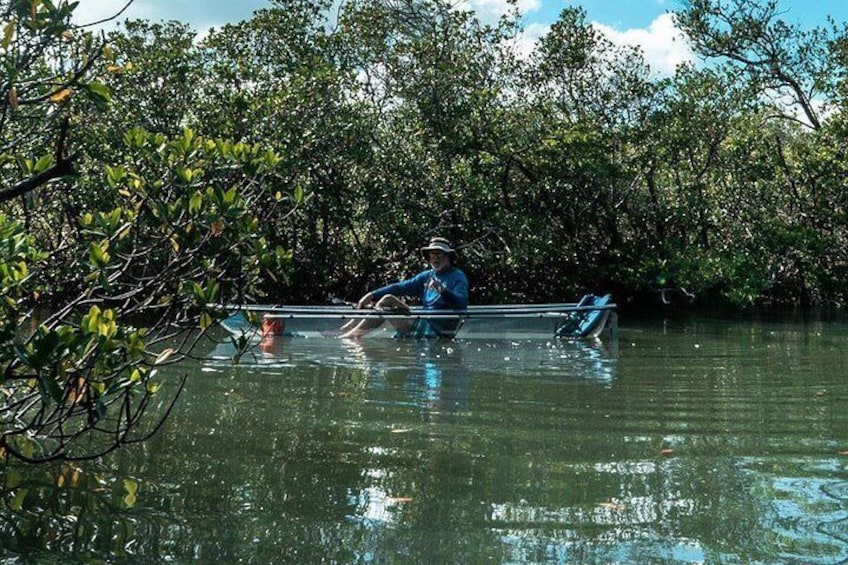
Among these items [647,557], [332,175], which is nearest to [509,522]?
[647,557]

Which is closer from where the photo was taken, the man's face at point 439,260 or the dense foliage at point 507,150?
the man's face at point 439,260

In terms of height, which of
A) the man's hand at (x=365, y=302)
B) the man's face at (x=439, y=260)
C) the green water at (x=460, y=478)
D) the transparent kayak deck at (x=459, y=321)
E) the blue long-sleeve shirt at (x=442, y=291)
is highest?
A: the man's face at (x=439, y=260)

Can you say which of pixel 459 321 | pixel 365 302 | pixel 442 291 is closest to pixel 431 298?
pixel 442 291

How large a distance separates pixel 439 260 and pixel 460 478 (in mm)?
7459

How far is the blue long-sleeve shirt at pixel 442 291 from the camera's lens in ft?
40.1

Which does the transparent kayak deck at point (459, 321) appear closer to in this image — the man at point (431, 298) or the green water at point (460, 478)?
the man at point (431, 298)

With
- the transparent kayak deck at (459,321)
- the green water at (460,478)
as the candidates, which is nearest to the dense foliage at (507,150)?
the transparent kayak deck at (459,321)

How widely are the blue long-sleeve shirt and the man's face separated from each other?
62 mm

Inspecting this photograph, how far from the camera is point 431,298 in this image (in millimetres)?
12477

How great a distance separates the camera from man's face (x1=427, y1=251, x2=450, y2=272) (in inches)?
484

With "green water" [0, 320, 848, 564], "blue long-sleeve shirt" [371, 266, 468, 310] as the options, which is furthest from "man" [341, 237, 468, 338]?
"green water" [0, 320, 848, 564]

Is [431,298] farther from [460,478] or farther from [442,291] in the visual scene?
[460,478]

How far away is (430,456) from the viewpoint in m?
5.53

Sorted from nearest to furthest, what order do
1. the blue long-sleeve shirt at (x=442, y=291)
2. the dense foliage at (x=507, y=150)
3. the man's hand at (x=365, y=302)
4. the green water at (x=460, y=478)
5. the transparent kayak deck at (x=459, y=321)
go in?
the green water at (x=460, y=478) → the transparent kayak deck at (x=459, y=321) → the blue long-sleeve shirt at (x=442, y=291) → the man's hand at (x=365, y=302) → the dense foliage at (x=507, y=150)
